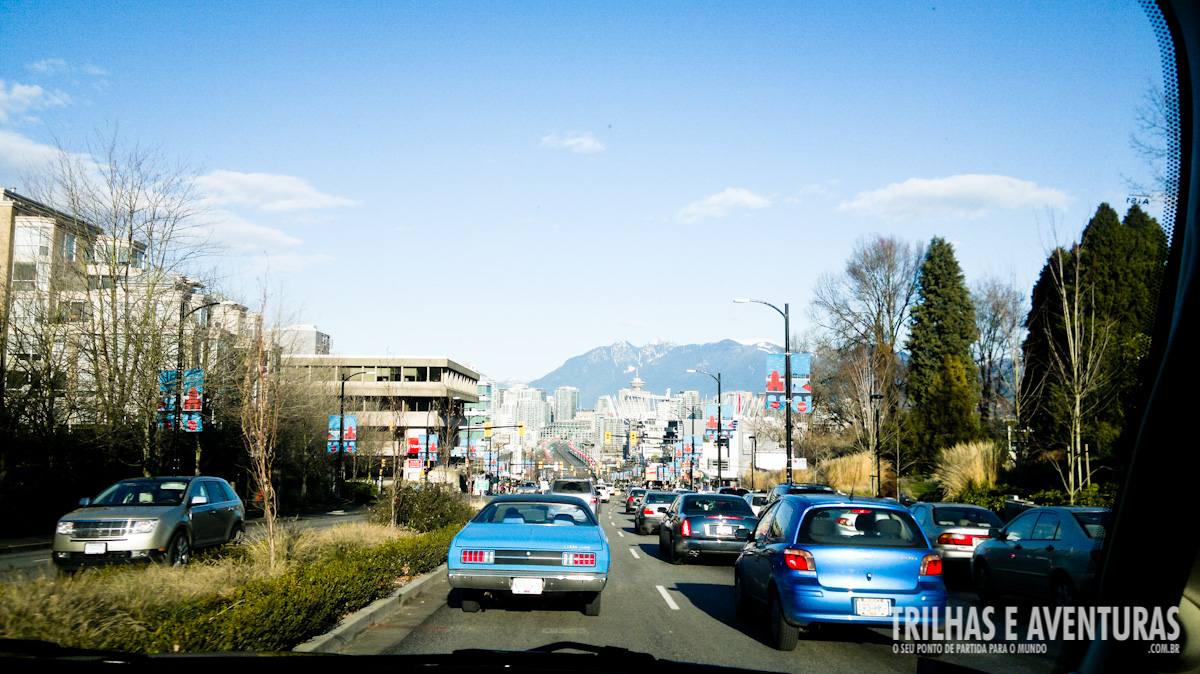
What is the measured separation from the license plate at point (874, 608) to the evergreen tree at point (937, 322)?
1891 inches

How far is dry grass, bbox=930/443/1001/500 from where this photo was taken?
101 feet

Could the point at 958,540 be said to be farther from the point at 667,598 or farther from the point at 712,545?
the point at 667,598

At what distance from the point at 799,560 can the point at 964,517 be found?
394 inches

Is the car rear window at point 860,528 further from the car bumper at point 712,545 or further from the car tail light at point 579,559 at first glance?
the car bumper at point 712,545

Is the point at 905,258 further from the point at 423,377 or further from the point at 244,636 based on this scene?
the point at 423,377

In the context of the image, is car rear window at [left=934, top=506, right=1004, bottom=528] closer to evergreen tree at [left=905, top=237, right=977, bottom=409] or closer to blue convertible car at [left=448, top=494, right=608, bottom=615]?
blue convertible car at [left=448, top=494, right=608, bottom=615]

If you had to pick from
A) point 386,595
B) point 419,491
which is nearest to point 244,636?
point 386,595

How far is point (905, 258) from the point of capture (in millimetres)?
55344

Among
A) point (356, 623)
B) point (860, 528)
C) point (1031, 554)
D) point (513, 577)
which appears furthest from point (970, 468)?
point (356, 623)

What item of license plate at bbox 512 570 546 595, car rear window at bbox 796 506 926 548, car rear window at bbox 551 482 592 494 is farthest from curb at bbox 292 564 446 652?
car rear window at bbox 551 482 592 494

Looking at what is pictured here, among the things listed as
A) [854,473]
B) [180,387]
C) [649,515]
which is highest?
[180,387]

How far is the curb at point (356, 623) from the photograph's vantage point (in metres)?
7.99

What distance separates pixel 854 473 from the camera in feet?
149

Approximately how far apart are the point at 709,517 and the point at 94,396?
89.5 feet
